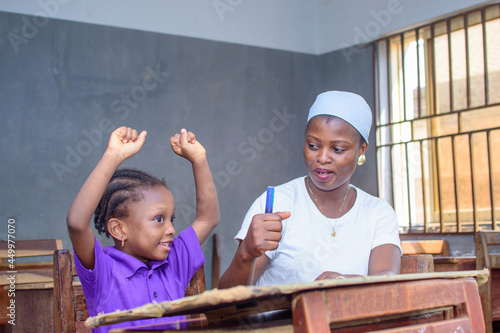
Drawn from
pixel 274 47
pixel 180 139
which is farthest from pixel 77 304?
pixel 274 47

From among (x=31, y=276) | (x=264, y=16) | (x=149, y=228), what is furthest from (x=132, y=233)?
(x=264, y=16)

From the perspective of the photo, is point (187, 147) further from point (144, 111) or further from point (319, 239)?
point (144, 111)

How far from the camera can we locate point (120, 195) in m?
1.47

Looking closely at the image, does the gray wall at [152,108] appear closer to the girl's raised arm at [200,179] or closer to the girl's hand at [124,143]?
the girl's raised arm at [200,179]

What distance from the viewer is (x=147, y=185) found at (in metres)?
1.47

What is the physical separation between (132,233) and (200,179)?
0.83 feet

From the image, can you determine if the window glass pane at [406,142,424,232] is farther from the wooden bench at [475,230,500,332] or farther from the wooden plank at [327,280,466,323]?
the wooden plank at [327,280,466,323]

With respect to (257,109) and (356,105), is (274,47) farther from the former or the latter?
(356,105)

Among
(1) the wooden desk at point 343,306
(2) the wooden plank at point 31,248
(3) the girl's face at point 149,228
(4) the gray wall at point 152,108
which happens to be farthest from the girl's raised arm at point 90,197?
(4) the gray wall at point 152,108

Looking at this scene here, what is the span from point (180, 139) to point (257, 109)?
151 inches

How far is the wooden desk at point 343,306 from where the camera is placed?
61 cm

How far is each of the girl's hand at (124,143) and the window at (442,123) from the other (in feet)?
11.3

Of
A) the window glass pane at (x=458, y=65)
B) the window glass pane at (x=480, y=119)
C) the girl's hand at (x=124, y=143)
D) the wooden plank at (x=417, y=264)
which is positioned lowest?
the wooden plank at (x=417, y=264)

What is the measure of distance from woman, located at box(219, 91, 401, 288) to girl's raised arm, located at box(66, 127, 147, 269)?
1.36ft
